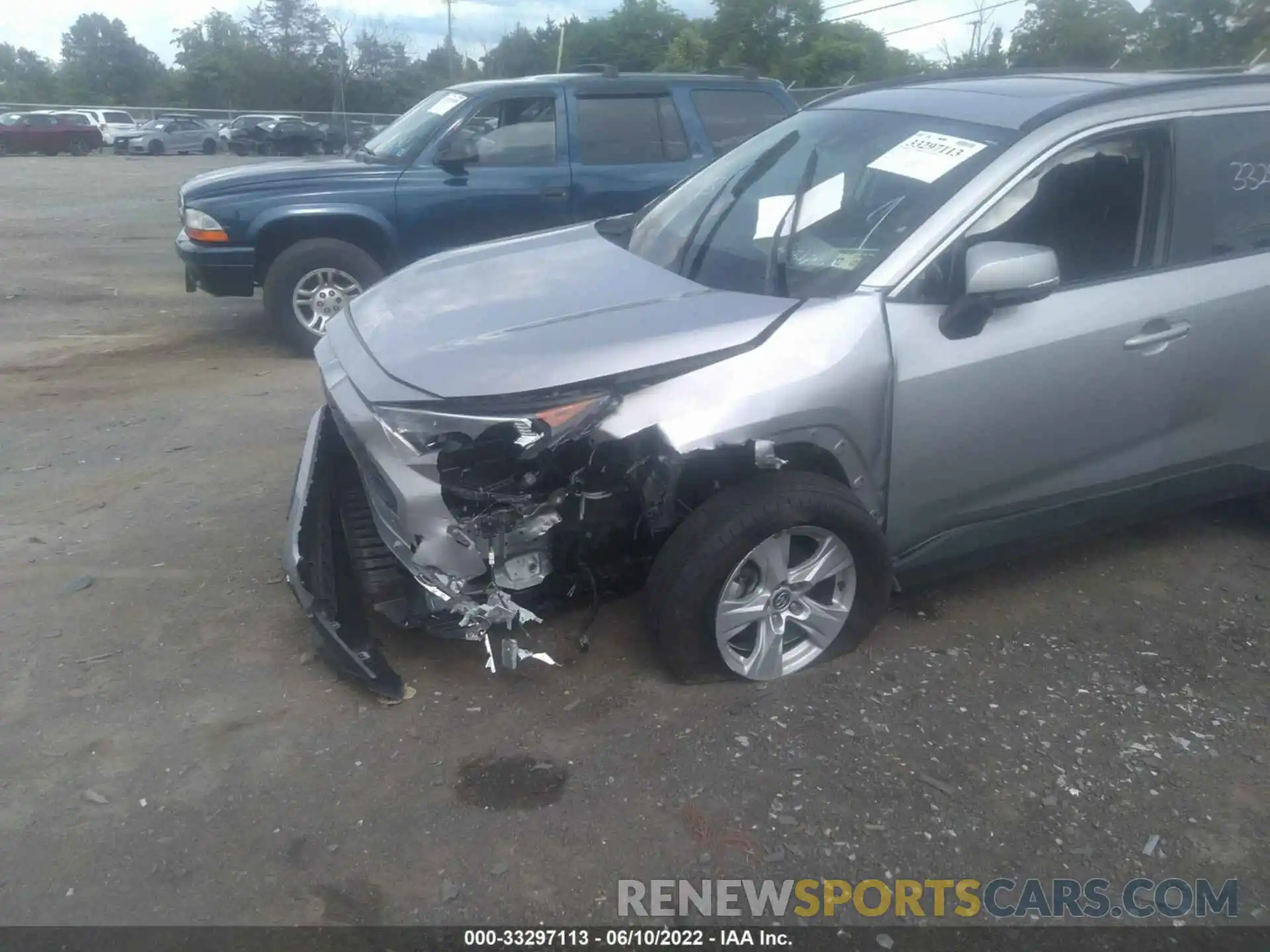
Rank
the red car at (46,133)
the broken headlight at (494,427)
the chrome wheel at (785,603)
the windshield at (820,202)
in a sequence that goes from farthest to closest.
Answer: the red car at (46,133) < the windshield at (820,202) < the chrome wheel at (785,603) < the broken headlight at (494,427)

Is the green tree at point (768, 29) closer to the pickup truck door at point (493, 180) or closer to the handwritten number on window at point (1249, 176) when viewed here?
the pickup truck door at point (493, 180)

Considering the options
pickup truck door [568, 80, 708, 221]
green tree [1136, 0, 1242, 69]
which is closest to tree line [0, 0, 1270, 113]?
green tree [1136, 0, 1242, 69]

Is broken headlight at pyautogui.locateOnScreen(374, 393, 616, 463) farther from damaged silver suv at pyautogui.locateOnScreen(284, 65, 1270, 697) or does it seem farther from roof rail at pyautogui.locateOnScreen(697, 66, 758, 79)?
roof rail at pyautogui.locateOnScreen(697, 66, 758, 79)

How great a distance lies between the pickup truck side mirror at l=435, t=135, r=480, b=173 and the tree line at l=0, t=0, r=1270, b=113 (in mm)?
9523

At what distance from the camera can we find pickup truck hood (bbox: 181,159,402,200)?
7.25 meters

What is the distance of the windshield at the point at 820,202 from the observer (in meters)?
3.46

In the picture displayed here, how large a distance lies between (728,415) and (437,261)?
176 centimetres

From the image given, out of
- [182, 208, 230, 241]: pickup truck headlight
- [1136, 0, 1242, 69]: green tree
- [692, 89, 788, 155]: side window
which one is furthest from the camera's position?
[1136, 0, 1242, 69]: green tree

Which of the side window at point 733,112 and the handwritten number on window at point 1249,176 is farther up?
the side window at point 733,112

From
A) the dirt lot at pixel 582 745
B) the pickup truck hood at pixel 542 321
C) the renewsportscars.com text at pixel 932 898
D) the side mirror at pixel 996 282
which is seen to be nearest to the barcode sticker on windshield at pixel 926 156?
the side mirror at pixel 996 282

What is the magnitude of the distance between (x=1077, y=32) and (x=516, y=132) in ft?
54.9

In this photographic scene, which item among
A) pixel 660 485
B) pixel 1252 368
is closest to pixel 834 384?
pixel 660 485

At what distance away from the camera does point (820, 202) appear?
3.74m

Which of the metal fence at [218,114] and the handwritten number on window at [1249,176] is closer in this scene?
the handwritten number on window at [1249,176]
